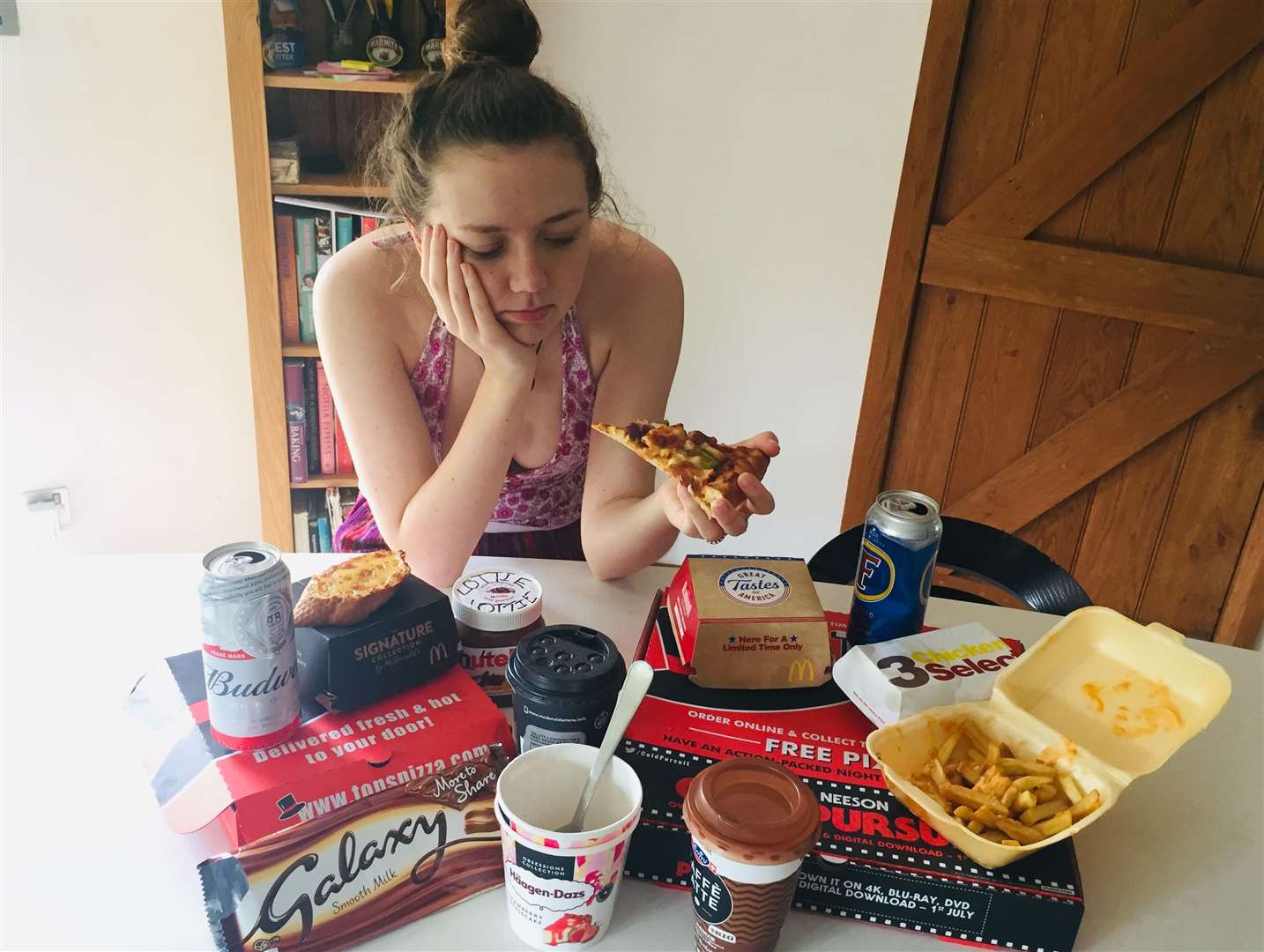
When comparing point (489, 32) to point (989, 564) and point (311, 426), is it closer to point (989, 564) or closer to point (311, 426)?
point (989, 564)

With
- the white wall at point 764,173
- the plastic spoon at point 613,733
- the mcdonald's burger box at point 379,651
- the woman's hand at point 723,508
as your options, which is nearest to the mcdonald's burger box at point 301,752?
the mcdonald's burger box at point 379,651

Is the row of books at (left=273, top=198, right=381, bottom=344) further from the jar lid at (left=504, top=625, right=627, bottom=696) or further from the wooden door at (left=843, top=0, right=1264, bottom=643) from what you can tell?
the jar lid at (left=504, top=625, right=627, bottom=696)

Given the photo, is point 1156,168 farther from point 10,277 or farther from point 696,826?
point 10,277

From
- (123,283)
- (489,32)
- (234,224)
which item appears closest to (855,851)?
(489,32)

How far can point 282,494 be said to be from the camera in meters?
2.31

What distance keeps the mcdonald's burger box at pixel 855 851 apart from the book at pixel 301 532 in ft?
5.83

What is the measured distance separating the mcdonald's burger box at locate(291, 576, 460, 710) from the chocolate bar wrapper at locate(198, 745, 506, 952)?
118mm

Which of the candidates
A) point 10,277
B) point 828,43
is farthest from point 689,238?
point 10,277

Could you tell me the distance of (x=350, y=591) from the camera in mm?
851

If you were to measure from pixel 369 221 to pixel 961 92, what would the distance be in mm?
1509

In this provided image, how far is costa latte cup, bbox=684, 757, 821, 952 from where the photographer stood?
63cm

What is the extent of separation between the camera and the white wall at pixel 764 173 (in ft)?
7.23

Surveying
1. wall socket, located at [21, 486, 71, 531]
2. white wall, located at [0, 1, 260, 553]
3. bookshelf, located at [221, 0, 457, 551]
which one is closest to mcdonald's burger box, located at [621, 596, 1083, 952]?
bookshelf, located at [221, 0, 457, 551]

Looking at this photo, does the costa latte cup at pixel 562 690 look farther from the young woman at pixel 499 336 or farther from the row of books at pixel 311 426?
the row of books at pixel 311 426
